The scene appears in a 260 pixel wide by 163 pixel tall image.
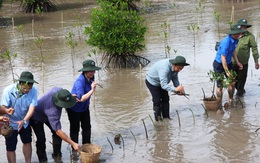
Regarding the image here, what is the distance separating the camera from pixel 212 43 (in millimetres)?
14539

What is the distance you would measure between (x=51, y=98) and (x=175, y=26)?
Result: 39.2ft

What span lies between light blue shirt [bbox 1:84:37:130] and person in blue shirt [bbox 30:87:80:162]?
0.22 meters

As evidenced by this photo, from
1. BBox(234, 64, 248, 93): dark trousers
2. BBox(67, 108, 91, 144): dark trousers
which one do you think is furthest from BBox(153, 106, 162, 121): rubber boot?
BBox(234, 64, 248, 93): dark trousers

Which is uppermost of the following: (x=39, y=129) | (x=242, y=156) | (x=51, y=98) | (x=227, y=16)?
(x=227, y=16)

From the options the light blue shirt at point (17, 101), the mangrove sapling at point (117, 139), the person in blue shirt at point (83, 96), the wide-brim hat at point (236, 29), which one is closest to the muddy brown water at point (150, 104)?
the mangrove sapling at point (117, 139)

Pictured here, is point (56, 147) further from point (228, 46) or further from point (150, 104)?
point (228, 46)

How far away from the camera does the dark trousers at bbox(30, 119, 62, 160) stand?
6.66 metres

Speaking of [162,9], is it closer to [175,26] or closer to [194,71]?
[175,26]

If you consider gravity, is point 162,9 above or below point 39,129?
above

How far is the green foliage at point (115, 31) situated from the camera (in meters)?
12.0

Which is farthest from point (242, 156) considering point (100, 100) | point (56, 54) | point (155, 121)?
point (56, 54)

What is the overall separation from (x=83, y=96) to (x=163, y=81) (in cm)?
155

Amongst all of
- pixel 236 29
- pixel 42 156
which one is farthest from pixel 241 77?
pixel 42 156

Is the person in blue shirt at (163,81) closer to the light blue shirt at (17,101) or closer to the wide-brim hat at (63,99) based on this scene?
the wide-brim hat at (63,99)
